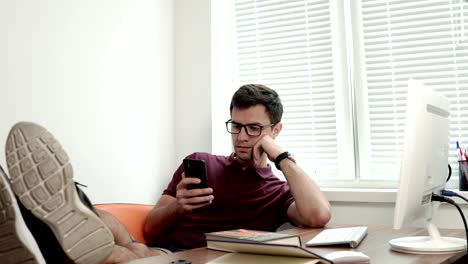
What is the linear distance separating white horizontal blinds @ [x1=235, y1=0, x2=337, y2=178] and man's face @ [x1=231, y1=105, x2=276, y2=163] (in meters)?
0.55

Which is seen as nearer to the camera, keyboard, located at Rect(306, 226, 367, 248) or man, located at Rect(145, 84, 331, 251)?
keyboard, located at Rect(306, 226, 367, 248)

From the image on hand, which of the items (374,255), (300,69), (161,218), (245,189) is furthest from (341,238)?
(300,69)

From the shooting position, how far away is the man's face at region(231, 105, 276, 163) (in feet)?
6.57

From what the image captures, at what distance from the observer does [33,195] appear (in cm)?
90

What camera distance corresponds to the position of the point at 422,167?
117 centimetres

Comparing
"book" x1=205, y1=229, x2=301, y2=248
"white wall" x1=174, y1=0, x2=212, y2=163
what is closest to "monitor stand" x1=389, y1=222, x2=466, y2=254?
"book" x1=205, y1=229, x2=301, y2=248

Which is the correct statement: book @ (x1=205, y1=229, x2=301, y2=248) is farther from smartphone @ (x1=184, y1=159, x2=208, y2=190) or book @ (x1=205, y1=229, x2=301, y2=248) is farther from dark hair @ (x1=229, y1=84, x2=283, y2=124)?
dark hair @ (x1=229, y1=84, x2=283, y2=124)

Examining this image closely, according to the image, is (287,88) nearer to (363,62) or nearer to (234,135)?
(363,62)

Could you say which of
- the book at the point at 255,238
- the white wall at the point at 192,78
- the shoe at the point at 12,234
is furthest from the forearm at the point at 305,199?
the shoe at the point at 12,234

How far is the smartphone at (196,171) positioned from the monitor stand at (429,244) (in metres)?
0.70

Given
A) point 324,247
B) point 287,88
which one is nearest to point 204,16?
point 287,88

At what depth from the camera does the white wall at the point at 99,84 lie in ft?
5.73

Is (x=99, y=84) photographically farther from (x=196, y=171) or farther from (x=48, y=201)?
(x=48, y=201)

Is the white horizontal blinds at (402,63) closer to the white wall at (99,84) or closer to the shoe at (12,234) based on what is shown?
the white wall at (99,84)
